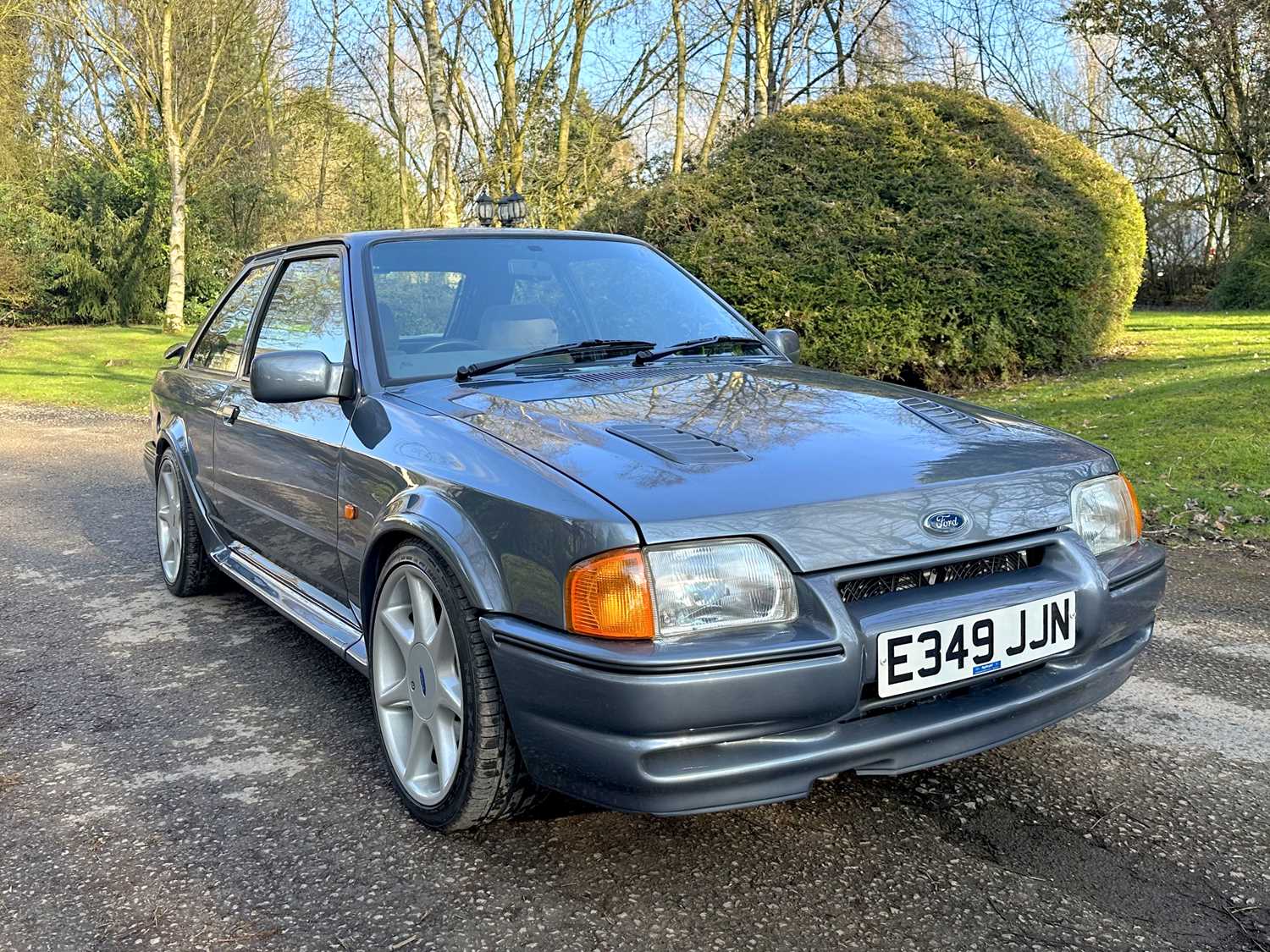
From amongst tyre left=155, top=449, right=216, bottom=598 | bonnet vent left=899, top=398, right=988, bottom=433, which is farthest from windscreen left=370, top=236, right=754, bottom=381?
tyre left=155, top=449, right=216, bottom=598

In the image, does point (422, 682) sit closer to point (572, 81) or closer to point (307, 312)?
point (307, 312)

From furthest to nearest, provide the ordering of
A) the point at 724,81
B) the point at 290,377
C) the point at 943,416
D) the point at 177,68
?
1. the point at 177,68
2. the point at 724,81
3. the point at 290,377
4. the point at 943,416

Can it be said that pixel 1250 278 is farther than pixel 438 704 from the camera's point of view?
Yes

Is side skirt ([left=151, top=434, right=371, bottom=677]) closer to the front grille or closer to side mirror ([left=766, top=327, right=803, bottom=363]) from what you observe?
the front grille

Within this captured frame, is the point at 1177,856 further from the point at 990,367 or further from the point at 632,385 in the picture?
the point at 990,367

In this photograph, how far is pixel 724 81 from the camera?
20953 mm

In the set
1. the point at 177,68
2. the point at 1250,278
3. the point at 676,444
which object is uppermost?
the point at 177,68

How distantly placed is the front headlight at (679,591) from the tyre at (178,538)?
3028mm

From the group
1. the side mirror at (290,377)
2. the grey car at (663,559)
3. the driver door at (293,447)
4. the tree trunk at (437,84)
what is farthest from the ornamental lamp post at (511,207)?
the side mirror at (290,377)

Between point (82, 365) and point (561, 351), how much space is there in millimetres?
18267

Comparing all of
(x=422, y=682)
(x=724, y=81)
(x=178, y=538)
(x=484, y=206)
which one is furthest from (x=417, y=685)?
(x=724, y=81)

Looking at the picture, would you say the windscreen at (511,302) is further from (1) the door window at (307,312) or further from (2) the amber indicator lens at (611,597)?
(2) the amber indicator lens at (611,597)

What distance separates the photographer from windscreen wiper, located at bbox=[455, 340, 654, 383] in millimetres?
3244

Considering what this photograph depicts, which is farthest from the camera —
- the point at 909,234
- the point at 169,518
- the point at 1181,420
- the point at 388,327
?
the point at 909,234
